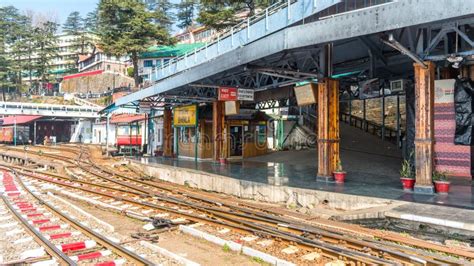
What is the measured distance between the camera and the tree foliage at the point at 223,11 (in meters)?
33.9

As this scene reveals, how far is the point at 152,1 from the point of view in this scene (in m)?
91.0

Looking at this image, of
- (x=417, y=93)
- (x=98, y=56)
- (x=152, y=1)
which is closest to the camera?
(x=417, y=93)

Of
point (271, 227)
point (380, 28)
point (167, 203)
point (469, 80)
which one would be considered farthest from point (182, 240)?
point (469, 80)

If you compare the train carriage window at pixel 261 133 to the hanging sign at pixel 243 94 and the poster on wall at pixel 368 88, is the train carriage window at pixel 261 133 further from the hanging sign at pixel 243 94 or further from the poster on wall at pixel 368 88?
the poster on wall at pixel 368 88

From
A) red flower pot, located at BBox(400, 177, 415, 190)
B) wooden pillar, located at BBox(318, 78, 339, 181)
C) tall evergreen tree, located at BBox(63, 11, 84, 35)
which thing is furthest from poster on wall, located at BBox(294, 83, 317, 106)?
tall evergreen tree, located at BBox(63, 11, 84, 35)

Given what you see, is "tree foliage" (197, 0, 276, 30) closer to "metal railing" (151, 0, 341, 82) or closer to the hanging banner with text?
"metal railing" (151, 0, 341, 82)

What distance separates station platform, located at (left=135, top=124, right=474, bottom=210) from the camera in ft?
30.1

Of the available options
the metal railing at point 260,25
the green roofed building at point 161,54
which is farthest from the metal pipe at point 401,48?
the green roofed building at point 161,54

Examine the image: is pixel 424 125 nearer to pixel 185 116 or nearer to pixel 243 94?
pixel 243 94

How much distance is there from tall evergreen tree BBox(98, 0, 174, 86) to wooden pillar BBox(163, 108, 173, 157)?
21562 millimetres

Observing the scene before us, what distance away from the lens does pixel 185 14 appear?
7750cm

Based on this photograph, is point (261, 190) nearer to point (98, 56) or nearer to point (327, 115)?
point (327, 115)

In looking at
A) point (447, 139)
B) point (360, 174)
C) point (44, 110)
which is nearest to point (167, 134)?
point (360, 174)

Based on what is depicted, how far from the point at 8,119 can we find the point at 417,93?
186 feet
